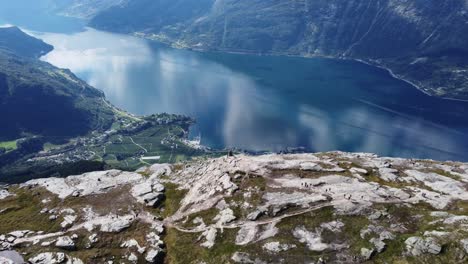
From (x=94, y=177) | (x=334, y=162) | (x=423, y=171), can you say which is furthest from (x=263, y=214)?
(x=94, y=177)

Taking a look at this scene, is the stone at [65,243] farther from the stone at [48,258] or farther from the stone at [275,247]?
the stone at [275,247]

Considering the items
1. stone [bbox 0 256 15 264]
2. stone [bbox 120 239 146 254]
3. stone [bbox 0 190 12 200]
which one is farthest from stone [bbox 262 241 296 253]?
stone [bbox 0 190 12 200]

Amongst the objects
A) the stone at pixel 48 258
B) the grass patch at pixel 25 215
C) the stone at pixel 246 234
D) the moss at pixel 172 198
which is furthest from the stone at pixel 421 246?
the grass patch at pixel 25 215

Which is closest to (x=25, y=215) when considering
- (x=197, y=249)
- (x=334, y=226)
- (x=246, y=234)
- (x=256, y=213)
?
(x=197, y=249)

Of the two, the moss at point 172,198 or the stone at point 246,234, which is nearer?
the stone at point 246,234

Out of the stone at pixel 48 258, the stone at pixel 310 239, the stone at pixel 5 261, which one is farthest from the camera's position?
the stone at pixel 48 258

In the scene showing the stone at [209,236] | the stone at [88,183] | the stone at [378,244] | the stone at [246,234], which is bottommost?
the stone at [88,183]
